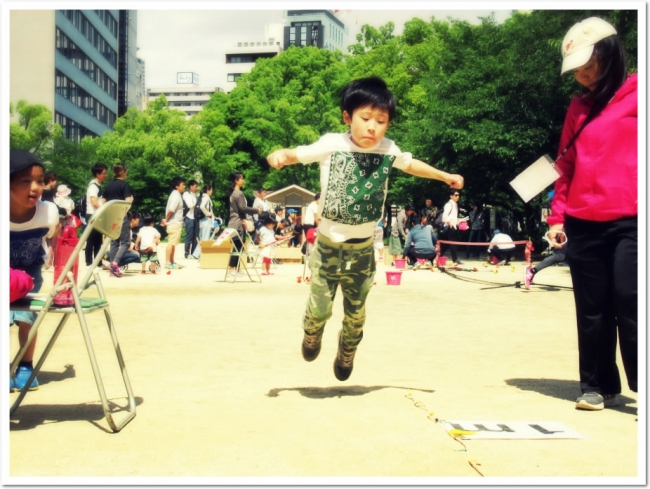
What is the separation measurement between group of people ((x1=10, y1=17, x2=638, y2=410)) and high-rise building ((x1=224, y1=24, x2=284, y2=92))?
115894 millimetres

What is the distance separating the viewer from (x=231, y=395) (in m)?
5.07

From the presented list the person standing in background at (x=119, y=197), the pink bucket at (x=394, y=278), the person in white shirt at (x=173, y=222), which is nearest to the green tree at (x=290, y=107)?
→ the person in white shirt at (x=173, y=222)

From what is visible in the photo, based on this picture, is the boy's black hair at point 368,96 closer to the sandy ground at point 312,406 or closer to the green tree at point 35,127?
the sandy ground at point 312,406

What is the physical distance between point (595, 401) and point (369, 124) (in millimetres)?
2172

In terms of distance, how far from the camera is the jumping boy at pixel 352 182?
4.66 metres

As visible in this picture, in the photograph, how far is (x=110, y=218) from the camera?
14.3ft

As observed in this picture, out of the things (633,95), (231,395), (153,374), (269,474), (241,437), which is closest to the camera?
(269,474)

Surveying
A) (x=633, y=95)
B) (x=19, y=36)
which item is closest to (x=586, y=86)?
(x=633, y=95)

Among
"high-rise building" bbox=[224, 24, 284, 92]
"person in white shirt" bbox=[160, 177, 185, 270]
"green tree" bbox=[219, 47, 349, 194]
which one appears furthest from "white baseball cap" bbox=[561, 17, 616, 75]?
"high-rise building" bbox=[224, 24, 284, 92]

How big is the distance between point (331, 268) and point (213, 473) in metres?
1.70

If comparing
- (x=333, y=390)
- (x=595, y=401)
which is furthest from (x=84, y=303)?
(x=595, y=401)

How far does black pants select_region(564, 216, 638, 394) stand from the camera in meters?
4.62

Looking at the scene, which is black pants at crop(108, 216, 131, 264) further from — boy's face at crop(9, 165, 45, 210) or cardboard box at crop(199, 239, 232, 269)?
boy's face at crop(9, 165, 45, 210)

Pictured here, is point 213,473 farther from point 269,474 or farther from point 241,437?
point 241,437
